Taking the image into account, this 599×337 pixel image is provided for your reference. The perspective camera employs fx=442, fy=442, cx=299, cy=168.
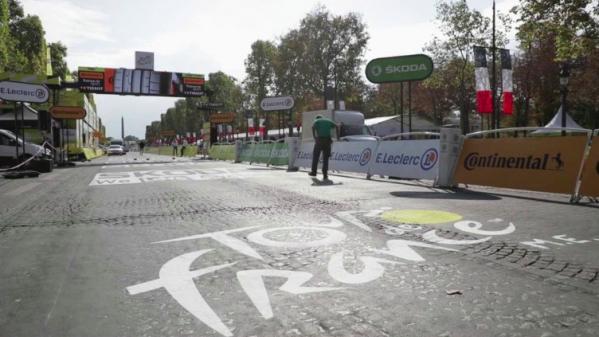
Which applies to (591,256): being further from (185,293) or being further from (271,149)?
(271,149)

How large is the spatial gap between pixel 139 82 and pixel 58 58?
34.3 metres

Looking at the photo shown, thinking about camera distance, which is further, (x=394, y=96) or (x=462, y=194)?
(x=394, y=96)

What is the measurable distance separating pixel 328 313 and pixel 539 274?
5.70 ft

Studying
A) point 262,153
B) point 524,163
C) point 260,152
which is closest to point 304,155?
point 262,153

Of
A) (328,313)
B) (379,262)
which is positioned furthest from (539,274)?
(328,313)

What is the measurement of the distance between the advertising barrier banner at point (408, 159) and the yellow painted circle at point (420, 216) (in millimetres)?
4132

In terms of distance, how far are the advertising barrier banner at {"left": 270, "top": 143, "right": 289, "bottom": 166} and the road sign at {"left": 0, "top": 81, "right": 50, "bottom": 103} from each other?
9.64 meters

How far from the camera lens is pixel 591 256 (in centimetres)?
376

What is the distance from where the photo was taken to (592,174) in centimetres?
716

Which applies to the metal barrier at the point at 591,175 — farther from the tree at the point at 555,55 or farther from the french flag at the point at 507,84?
the french flag at the point at 507,84

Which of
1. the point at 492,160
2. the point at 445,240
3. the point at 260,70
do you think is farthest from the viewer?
the point at 260,70

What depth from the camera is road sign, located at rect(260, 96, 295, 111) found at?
26.1 meters

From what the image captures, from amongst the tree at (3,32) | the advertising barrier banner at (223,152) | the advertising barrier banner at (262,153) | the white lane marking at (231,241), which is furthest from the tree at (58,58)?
the white lane marking at (231,241)

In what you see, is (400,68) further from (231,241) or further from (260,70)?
(260,70)
